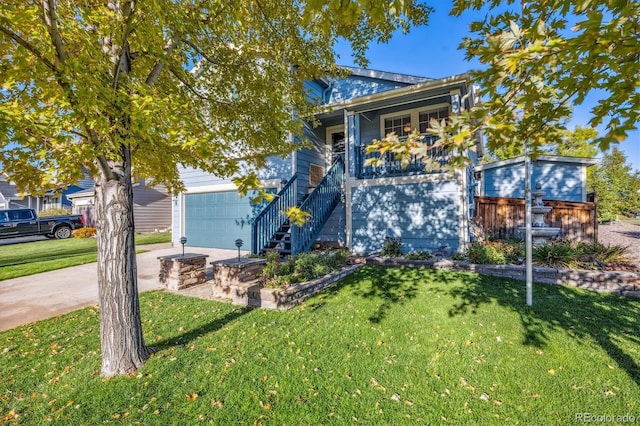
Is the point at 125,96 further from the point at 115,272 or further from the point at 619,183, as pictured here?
the point at 619,183

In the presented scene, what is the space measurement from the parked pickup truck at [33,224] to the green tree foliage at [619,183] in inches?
1563

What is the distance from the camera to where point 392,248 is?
7.72m

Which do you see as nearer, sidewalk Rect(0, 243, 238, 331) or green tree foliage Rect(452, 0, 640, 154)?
green tree foliage Rect(452, 0, 640, 154)

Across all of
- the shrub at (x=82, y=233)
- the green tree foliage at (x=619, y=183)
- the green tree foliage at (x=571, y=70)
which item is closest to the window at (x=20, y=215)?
the shrub at (x=82, y=233)

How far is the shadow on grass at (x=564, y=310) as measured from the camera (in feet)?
11.1

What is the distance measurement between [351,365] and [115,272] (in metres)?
2.69

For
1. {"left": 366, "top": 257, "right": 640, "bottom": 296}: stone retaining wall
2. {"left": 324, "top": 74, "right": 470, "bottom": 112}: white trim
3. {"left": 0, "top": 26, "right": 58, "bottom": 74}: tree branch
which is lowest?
{"left": 366, "top": 257, "right": 640, "bottom": 296}: stone retaining wall

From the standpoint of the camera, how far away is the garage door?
409 inches

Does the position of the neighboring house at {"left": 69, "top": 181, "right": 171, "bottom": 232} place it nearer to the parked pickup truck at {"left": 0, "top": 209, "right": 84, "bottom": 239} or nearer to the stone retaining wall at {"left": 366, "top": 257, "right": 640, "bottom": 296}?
the parked pickup truck at {"left": 0, "top": 209, "right": 84, "bottom": 239}

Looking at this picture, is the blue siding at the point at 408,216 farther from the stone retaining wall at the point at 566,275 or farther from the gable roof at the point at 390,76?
the gable roof at the point at 390,76

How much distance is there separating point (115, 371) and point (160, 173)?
314cm

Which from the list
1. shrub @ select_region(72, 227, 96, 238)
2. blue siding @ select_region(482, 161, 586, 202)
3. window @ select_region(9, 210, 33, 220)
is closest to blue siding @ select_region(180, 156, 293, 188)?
shrub @ select_region(72, 227, 96, 238)

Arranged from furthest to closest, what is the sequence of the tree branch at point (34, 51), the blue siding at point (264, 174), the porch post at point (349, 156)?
the blue siding at point (264, 174), the porch post at point (349, 156), the tree branch at point (34, 51)

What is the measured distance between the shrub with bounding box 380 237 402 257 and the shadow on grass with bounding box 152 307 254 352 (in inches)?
165
